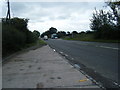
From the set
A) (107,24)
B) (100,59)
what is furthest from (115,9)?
(100,59)

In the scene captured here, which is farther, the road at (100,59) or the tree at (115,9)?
the tree at (115,9)

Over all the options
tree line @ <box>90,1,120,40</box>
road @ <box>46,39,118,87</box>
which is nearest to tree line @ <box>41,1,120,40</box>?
tree line @ <box>90,1,120,40</box>

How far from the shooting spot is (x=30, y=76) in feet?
26.5

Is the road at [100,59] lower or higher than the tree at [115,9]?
lower

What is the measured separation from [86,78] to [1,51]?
8.92 meters

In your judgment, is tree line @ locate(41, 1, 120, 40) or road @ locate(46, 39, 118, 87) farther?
tree line @ locate(41, 1, 120, 40)

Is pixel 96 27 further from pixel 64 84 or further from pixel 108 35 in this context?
pixel 64 84

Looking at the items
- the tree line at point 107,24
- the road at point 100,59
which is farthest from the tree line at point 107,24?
the road at point 100,59

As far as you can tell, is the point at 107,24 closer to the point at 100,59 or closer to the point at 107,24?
the point at 107,24

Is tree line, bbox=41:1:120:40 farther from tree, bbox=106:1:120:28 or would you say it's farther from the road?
the road

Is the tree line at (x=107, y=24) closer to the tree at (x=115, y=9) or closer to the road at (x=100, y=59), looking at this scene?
the tree at (x=115, y=9)

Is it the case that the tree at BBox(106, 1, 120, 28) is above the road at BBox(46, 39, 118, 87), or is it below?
above

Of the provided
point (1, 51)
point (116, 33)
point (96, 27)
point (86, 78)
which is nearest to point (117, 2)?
point (116, 33)

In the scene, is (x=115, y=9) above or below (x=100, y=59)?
above
